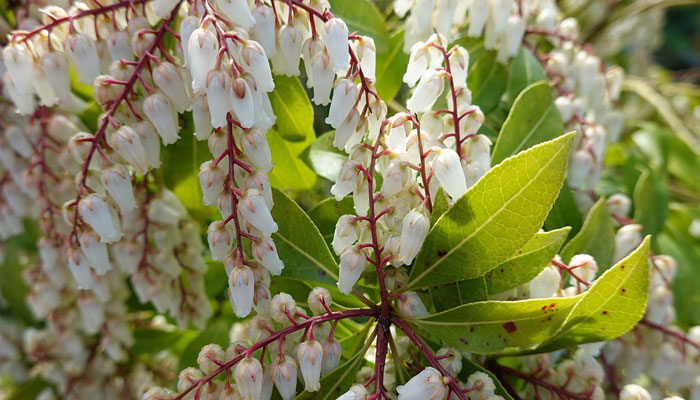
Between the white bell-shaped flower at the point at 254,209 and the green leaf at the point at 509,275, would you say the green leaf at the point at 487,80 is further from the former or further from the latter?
the white bell-shaped flower at the point at 254,209

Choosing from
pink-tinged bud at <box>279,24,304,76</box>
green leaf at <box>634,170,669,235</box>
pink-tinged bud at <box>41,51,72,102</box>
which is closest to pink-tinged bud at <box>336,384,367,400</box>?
pink-tinged bud at <box>279,24,304,76</box>

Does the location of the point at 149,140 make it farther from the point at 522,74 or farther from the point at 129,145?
the point at 522,74

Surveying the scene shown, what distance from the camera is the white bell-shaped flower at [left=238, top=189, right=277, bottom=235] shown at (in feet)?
2.88

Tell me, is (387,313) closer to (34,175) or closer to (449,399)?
(449,399)

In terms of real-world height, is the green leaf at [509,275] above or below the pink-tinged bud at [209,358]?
above

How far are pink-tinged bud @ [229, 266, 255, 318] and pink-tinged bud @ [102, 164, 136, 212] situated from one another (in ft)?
0.76

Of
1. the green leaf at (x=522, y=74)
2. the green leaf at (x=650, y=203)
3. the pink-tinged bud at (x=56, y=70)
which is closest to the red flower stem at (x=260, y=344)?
the pink-tinged bud at (x=56, y=70)

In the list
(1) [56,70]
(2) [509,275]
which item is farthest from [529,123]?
(1) [56,70]

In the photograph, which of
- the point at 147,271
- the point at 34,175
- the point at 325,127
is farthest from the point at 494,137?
the point at 34,175

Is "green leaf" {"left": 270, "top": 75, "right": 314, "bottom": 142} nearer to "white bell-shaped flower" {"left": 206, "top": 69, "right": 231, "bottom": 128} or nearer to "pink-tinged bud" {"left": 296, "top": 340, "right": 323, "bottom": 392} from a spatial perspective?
"white bell-shaped flower" {"left": 206, "top": 69, "right": 231, "bottom": 128}

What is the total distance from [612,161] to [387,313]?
1.09 metres

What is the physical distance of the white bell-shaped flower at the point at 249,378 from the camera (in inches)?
32.9

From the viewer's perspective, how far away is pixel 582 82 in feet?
4.83

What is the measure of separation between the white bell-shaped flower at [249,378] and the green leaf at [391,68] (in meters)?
0.63
